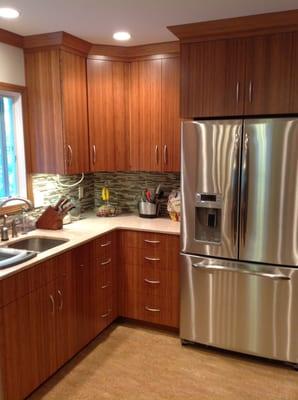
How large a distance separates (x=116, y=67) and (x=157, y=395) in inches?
102

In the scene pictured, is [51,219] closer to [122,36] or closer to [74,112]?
[74,112]

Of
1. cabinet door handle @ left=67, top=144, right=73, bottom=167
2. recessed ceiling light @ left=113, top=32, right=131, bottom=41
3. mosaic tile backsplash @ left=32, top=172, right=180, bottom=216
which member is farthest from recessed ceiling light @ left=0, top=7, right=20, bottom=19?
mosaic tile backsplash @ left=32, top=172, right=180, bottom=216

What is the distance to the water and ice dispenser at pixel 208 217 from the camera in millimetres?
2629

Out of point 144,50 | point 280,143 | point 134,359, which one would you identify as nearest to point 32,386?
point 134,359

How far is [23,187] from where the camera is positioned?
3088 mm

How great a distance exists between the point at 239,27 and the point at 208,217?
4.34 feet

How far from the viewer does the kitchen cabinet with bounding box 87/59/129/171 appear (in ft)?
10.5

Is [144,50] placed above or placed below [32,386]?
above

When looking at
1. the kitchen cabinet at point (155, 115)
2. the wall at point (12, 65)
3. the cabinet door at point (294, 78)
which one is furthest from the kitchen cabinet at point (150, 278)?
the wall at point (12, 65)

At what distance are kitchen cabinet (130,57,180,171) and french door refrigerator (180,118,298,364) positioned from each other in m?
0.52

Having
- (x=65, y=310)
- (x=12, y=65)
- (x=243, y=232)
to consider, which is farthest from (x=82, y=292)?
(x=12, y=65)

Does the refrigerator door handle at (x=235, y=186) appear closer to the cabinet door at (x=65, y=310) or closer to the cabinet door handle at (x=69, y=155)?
the cabinet door at (x=65, y=310)

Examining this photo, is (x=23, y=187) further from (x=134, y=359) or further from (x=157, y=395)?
(x=157, y=395)

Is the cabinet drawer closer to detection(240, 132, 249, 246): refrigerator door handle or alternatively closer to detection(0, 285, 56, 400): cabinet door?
detection(240, 132, 249, 246): refrigerator door handle
